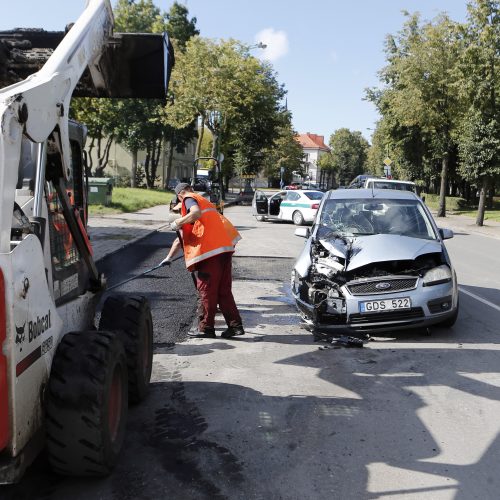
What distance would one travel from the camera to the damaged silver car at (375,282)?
6332 millimetres

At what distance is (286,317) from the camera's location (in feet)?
24.7

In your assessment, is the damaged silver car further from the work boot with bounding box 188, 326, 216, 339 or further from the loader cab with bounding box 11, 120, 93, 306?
the loader cab with bounding box 11, 120, 93, 306

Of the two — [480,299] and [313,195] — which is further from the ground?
[313,195]

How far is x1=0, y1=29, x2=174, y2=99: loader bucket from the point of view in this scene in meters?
4.04

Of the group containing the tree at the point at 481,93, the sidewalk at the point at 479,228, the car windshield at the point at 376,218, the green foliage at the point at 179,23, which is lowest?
the sidewalk at the point at 479,228

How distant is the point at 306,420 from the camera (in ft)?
13.9

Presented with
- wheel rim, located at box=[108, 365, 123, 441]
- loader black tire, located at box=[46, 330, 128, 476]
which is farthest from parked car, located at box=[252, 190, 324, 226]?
loader black tire, located at box=[46, 330, 128, 476]

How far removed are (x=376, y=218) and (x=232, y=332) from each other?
2691 mm

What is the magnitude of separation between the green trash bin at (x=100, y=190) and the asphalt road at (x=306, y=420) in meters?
18.5

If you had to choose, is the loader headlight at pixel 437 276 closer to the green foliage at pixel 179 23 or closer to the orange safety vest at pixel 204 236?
the orange safety vest at pixel 204 236

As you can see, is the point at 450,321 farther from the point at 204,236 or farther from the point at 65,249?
the point at 65,249

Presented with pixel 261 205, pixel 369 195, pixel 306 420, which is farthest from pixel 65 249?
pixel 261 205

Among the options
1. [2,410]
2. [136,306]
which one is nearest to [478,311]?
[136,306]

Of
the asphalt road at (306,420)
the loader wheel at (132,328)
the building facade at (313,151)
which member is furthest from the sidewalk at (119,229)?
the building facade at (313,151)
